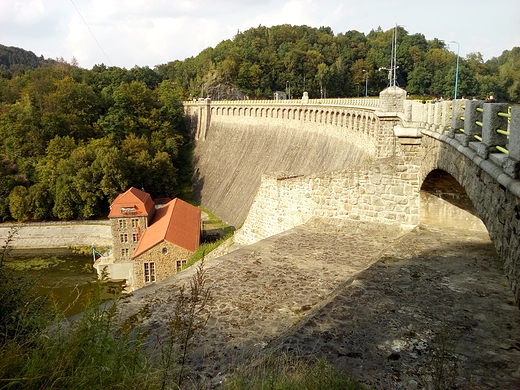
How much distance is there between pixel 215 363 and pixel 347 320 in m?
1.70

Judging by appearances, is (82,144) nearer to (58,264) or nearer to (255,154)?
(58,264)

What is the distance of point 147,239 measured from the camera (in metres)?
25.7

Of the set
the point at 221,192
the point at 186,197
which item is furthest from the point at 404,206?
the point at 186,197

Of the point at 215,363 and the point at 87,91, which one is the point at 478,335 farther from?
the point at 87,91

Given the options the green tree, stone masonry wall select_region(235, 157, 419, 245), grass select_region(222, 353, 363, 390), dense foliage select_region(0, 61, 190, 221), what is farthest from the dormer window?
grass select_region(222, 353, 363, 390)

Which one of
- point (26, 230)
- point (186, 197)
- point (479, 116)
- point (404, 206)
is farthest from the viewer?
point (186, 197)

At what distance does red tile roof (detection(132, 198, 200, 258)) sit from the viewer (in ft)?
77.1

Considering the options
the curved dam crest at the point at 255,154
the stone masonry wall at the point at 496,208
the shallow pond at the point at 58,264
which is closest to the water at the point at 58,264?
the shallow pond at the point at 58,264

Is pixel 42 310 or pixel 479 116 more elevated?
pixel 479 116

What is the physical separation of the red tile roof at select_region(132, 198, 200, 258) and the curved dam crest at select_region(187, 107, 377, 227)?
5.91 meters

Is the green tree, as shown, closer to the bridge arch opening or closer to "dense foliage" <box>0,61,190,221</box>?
"dense foliage" <box>0,61,190,221</box>

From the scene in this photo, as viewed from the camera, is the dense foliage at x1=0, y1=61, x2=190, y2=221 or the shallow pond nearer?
the shallow pond

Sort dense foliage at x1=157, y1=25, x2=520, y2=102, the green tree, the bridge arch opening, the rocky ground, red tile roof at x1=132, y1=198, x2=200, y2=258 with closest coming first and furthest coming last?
the rocky ground
the bridge arch opening
red tile roof at x1=132, y1=198, x2=200, y2=258
the green tree
dense foliage at x1=157, y1=25, x2=520, y2=102

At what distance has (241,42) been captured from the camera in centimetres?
7888
